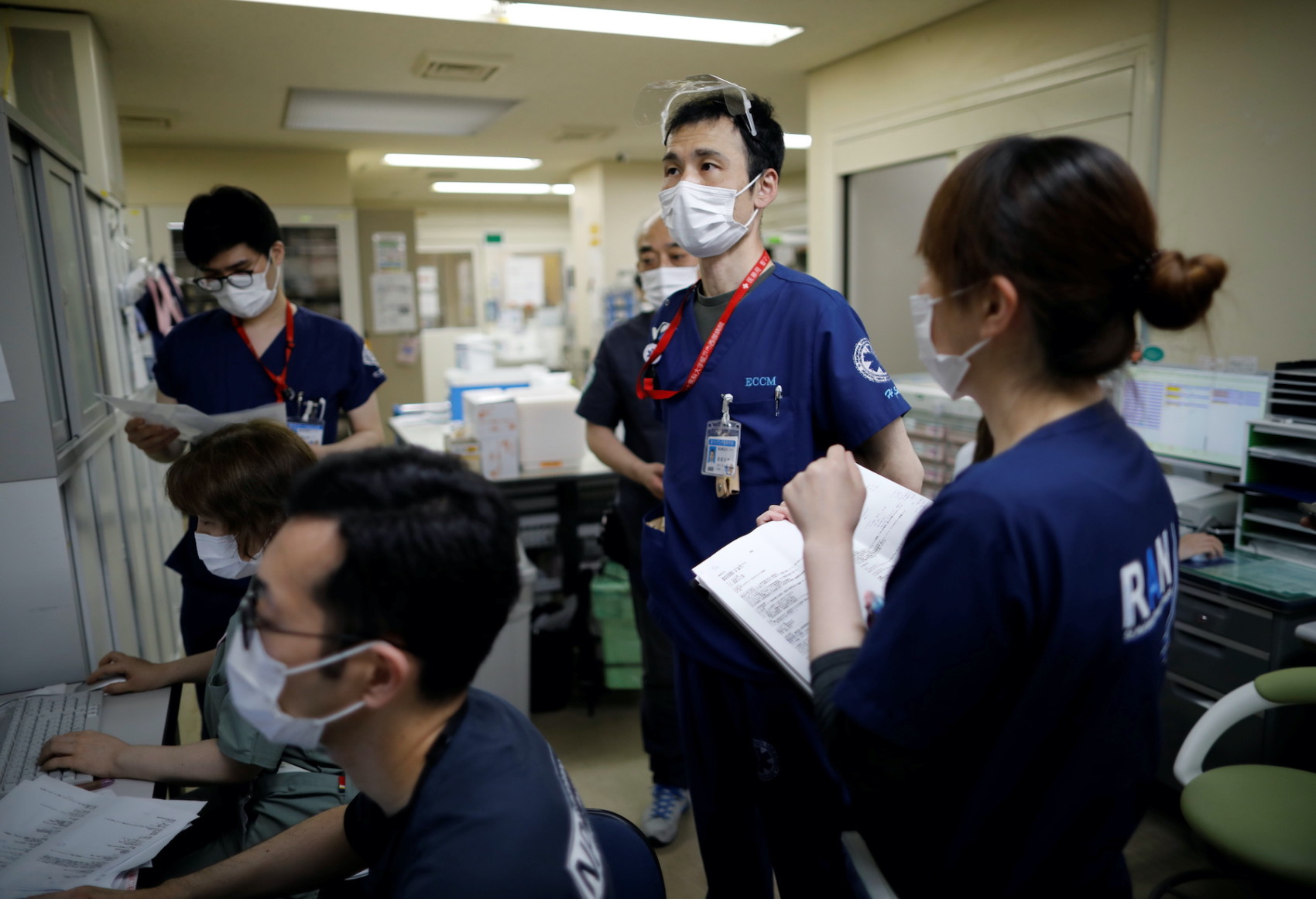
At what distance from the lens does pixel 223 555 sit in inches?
59.8

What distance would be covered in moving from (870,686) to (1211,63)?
2.83m

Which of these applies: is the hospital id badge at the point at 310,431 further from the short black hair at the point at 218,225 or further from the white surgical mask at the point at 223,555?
the white surgical mask at the point at 223,555

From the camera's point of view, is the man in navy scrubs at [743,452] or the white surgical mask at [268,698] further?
the man in navy scrubs at [743,452]

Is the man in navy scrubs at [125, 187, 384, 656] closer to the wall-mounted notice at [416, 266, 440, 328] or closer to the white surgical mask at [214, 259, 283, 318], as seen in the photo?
the white surgical mask at [214, 259, 283, 318]

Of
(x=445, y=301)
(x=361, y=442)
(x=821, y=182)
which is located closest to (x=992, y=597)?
(x=361, y=442)

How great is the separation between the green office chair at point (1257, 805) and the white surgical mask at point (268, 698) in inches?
66.5

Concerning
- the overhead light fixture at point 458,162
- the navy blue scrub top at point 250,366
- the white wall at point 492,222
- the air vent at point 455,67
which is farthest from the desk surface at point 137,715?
the white wall at point 492,222

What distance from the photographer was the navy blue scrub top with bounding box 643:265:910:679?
1437 mm

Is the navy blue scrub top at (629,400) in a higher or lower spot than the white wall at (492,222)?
lower

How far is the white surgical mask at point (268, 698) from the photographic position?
2.79 feet

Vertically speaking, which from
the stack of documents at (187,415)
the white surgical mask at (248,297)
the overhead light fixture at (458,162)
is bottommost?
the stack of documents at (187,415)

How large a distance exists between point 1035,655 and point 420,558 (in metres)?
0.58

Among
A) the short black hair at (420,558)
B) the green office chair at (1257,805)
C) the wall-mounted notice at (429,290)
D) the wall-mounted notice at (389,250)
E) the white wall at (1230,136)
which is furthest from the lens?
the wall-mounted notice at (429,290)

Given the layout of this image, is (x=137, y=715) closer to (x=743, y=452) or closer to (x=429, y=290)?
(x=743, y=452)
